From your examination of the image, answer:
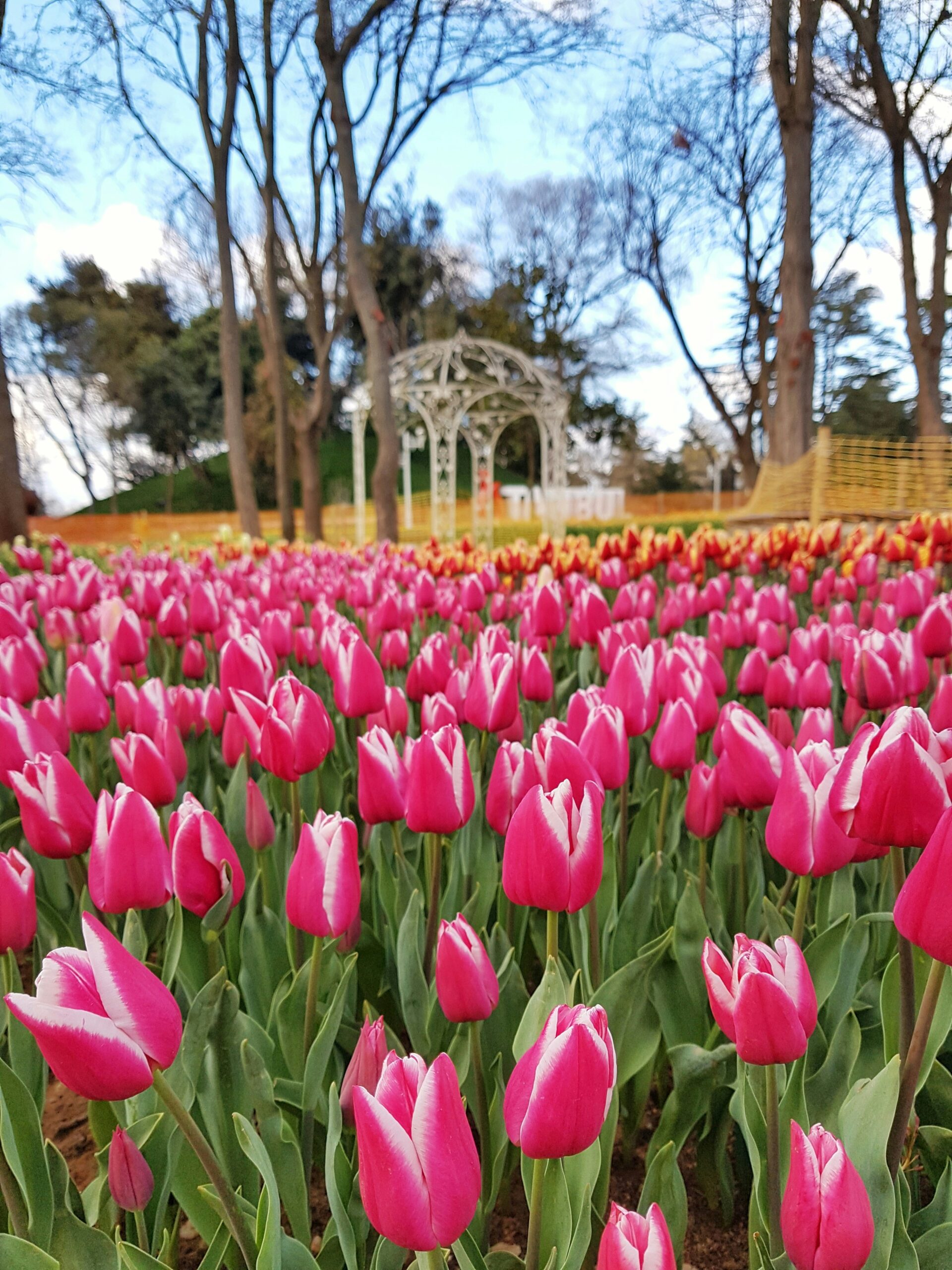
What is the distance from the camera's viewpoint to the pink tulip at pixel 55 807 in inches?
44.3

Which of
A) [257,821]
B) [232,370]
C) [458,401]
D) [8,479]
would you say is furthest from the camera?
[458,401]

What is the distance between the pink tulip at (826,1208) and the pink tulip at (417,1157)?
8.5 inches

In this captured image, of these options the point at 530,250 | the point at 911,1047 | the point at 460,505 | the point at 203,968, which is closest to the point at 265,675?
the point at 203,968

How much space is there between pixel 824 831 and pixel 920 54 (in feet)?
46.1

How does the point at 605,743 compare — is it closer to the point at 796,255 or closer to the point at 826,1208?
the point at 826,1208

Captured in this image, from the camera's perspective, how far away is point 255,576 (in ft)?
14.0

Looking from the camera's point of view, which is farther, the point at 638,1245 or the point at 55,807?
the point at 55,807

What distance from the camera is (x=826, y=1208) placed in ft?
2.02

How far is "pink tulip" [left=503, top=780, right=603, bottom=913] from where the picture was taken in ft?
2.85

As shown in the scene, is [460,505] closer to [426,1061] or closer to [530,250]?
[530,250]

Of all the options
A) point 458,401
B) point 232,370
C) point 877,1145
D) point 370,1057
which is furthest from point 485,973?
point 458,401

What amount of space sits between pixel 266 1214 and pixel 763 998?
435 millimetres

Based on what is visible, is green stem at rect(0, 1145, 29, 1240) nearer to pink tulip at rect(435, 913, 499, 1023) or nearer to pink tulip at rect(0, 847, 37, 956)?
pink tulip at rect(0, 847, 37, 956)

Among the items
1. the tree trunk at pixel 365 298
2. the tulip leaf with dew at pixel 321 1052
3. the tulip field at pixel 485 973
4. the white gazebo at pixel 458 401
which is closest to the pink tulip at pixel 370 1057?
the tulip field at pixel 485 973
